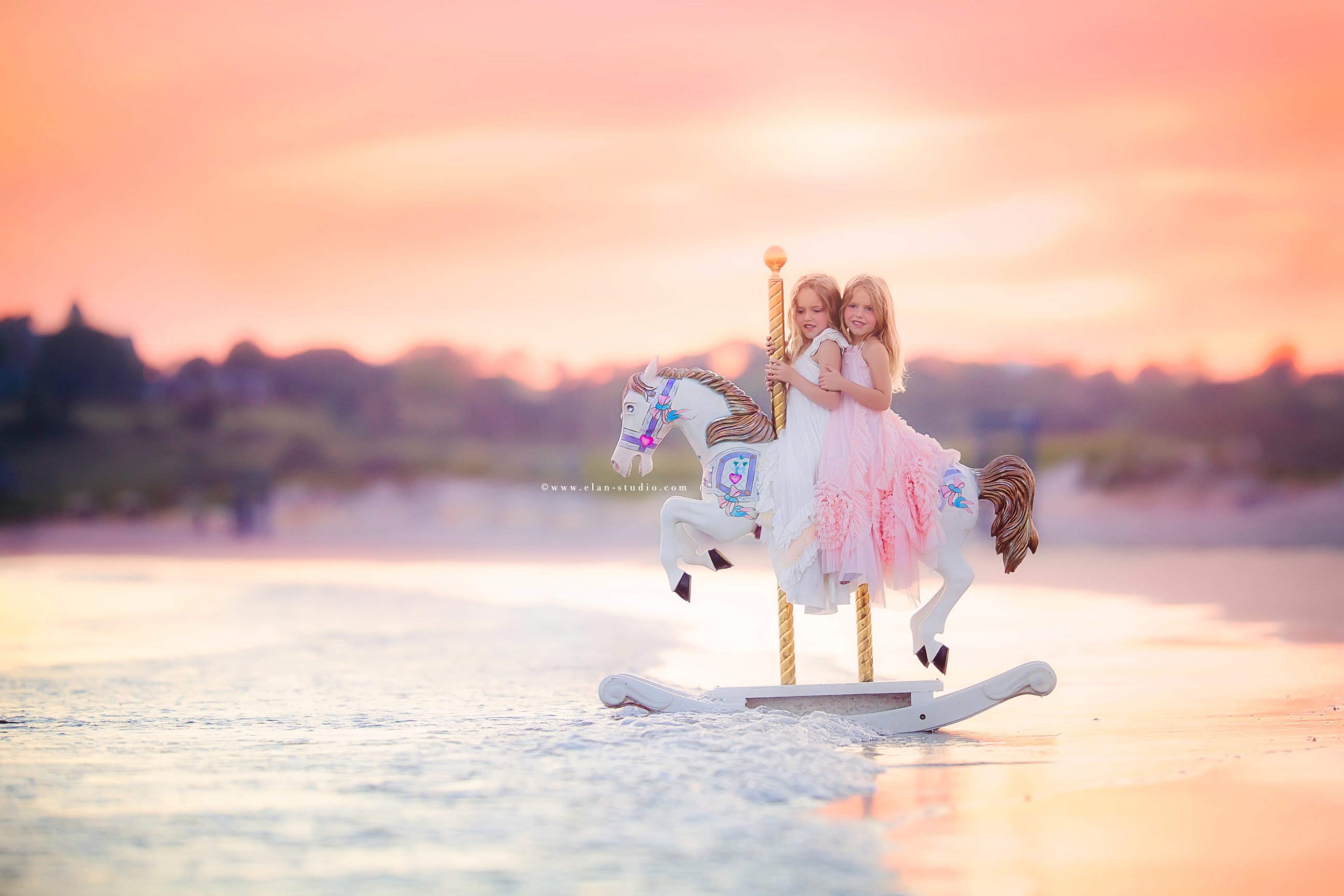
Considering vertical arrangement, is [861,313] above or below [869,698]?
above

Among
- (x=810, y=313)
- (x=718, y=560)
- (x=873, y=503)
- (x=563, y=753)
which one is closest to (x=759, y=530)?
(x=718, y=560)

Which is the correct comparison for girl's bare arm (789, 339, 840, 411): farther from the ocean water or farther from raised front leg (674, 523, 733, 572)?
the ocean water

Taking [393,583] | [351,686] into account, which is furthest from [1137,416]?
[351,686]

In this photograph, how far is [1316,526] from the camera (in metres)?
19.2

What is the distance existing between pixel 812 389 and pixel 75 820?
2.77 metres

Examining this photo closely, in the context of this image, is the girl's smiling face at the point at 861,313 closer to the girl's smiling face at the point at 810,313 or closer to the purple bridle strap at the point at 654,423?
the girl's smiling face at the point at 810,313

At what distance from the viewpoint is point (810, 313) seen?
464 centimetres

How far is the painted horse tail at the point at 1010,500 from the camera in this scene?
4547 millimetres

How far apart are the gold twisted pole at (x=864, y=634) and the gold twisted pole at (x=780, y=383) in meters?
0.26

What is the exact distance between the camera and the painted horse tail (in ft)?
14.9

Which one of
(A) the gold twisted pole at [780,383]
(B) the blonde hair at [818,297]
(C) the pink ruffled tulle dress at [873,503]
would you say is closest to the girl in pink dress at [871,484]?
(C) the pink ruffled tulle dress at [873,503]

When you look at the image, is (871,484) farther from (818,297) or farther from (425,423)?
(425,423)

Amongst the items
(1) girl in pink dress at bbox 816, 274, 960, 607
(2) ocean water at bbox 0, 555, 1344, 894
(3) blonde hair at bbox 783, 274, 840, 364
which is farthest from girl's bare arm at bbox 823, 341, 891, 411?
(2) ocean water at bbox 0, 555, 1344, 894

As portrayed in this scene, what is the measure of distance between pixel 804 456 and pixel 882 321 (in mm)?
603
